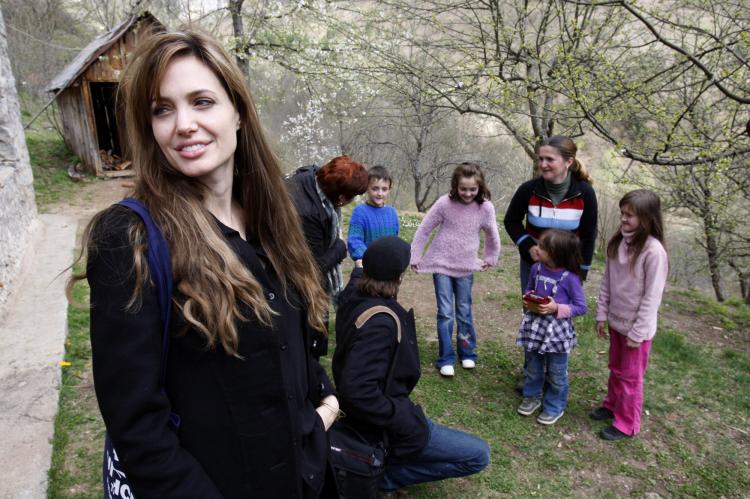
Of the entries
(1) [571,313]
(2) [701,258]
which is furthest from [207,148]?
(2) [701,258]

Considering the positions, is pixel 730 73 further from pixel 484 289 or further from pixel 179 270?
pixel 179 270

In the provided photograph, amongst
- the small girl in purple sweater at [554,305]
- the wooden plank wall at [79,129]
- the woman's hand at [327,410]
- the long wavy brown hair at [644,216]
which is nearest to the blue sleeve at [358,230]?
the small girl in purple sweater at [554,305]

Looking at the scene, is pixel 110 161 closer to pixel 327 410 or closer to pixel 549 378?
pixel 549 378

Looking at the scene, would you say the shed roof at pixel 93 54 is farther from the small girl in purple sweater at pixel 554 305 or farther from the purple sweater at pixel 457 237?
the small girl in purple sweater at pixel 554 305

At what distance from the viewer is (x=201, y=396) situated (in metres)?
1.12

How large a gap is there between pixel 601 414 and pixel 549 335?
894 mm

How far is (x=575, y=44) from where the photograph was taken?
5434mm

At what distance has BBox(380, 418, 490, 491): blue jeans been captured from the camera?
97.6 inches

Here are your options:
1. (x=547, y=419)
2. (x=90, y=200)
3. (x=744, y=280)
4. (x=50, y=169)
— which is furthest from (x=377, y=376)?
(x=50, y=169)

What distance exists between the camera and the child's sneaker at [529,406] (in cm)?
365

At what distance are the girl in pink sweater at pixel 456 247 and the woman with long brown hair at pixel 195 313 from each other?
2761 mm

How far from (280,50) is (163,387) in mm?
10773

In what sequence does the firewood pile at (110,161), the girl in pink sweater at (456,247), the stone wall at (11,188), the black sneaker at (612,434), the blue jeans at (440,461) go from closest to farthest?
the blue jeans at (440,461) < the black sneaker at (612,434) < the girl in pink sweater at (456,247) < the stone wall at (11,188) < the firewood pile at (110,161)

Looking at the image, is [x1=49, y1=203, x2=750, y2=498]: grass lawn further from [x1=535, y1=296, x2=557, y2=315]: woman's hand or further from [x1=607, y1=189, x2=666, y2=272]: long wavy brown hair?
[x1=607, y1=189, x2=666, y2=272]: long wavy brown hair
